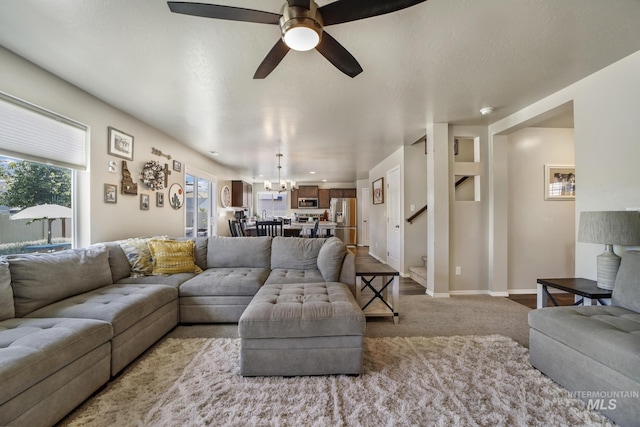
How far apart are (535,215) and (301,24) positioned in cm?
412

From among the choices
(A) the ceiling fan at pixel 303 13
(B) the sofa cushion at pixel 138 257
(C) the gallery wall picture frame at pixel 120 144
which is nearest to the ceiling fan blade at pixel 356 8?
(A) the ceiling fan at pixel 303 13

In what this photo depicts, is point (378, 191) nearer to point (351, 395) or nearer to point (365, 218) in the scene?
point (365, 218)

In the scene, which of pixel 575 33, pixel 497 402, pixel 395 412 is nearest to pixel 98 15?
pixel 395 412

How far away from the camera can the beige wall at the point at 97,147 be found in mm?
2133

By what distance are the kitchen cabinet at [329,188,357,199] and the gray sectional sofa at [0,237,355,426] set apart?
6.08 m

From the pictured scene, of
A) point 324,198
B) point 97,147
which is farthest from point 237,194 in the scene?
point 97,147

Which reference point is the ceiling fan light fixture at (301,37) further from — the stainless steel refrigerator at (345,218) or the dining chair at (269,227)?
the stainless steel refrigerator at (345,218)

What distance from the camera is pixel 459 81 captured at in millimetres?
2398

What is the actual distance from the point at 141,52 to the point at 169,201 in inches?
106

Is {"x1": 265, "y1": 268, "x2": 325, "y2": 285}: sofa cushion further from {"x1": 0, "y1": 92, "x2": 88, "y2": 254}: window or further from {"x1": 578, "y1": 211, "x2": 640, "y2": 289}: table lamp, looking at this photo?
{"x1": 578, "y1": 211, "x2": 640, "y2": 289}: table lamp

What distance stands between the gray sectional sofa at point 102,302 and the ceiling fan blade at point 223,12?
1.85 m

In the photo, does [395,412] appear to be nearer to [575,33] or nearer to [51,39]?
[575,33]

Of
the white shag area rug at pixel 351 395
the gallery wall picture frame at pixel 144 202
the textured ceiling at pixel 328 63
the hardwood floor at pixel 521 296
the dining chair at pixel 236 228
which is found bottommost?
the hardwood floor at pixel 521 296

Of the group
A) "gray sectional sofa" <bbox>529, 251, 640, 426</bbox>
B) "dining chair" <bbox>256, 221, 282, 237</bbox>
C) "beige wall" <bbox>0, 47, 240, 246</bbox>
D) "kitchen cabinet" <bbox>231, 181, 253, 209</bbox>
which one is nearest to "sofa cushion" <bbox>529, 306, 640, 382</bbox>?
"gray sectional sofa" <bbox>529, 251, 640, 426</bbox>
